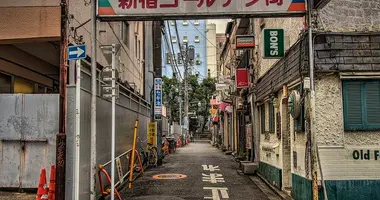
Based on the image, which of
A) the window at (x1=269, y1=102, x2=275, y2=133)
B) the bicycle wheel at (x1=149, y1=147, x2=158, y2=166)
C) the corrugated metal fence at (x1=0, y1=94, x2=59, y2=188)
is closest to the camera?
the corrugated metal fence at (x1=0, y1=94, x2=59, y2=188)

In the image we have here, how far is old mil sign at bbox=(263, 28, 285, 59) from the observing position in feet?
34.5

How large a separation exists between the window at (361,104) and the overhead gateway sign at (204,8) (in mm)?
1999

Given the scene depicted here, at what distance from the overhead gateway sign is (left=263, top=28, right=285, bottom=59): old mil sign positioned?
2.12 meters

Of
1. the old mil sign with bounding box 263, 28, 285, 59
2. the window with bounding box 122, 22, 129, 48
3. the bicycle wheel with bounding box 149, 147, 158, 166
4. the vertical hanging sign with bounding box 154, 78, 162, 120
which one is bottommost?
the bicycle wheel with bounding box 149, 147, 158, 166

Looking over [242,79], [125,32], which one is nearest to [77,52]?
[125,32]

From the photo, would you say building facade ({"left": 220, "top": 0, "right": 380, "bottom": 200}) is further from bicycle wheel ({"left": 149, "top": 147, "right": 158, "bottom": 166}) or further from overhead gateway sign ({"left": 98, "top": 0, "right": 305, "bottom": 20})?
bicycle wheel ({"left": 149, "top": 147, "right": 158, "bottom": 166})

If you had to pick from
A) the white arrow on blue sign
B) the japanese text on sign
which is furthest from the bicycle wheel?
the white arrow on blue sign

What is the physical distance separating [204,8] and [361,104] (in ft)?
13.0

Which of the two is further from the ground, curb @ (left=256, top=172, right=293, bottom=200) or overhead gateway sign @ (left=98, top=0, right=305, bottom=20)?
overhead gateway sign @ (left=98, top=0, right=305, bottom=20)

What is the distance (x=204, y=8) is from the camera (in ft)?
27.6

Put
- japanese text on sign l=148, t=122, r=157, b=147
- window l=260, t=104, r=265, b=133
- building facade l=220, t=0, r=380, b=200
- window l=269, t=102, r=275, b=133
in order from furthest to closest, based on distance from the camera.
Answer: japanese text on sign l=148, t=122, r=157, b=147, window l=260, t=104, r=265, b=133, window l=269, t=102, r=275, b=133, building facade l=220, t=0, r=380, b=200

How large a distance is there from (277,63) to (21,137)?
748 centimetres

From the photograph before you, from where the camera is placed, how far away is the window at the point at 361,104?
330 inches

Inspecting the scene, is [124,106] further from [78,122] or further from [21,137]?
[78,122]
